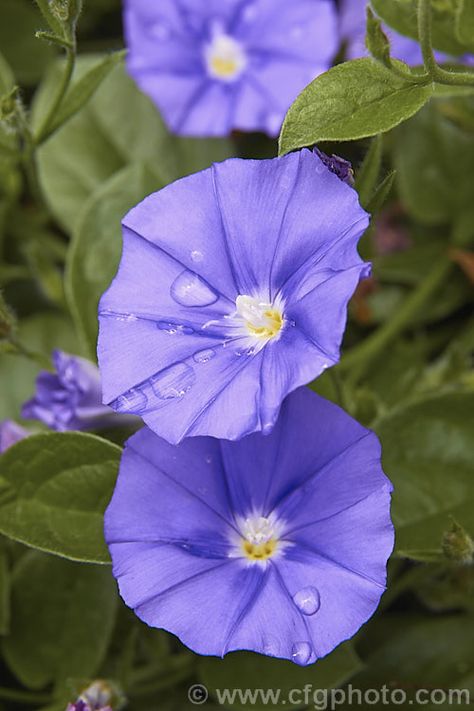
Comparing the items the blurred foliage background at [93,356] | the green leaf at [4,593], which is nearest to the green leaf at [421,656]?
the blurred foliage background at [93,356]

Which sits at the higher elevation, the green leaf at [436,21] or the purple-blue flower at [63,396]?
the green leaf at [436,21]

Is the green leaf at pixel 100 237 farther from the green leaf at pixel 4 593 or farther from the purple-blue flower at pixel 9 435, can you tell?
the green leaf at pixel 4 593

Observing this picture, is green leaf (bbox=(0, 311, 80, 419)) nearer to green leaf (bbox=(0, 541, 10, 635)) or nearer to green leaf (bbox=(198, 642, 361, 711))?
green leaf (bbox=(0, 541, 10, 635))

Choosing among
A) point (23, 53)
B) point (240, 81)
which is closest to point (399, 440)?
point (240, 81)

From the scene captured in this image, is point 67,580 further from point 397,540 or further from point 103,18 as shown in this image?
point 103,18

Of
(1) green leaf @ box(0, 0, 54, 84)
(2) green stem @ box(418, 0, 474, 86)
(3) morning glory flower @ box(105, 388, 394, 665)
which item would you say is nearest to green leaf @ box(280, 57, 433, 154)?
(2) green stem @ box(418, 0, 474, 86)
